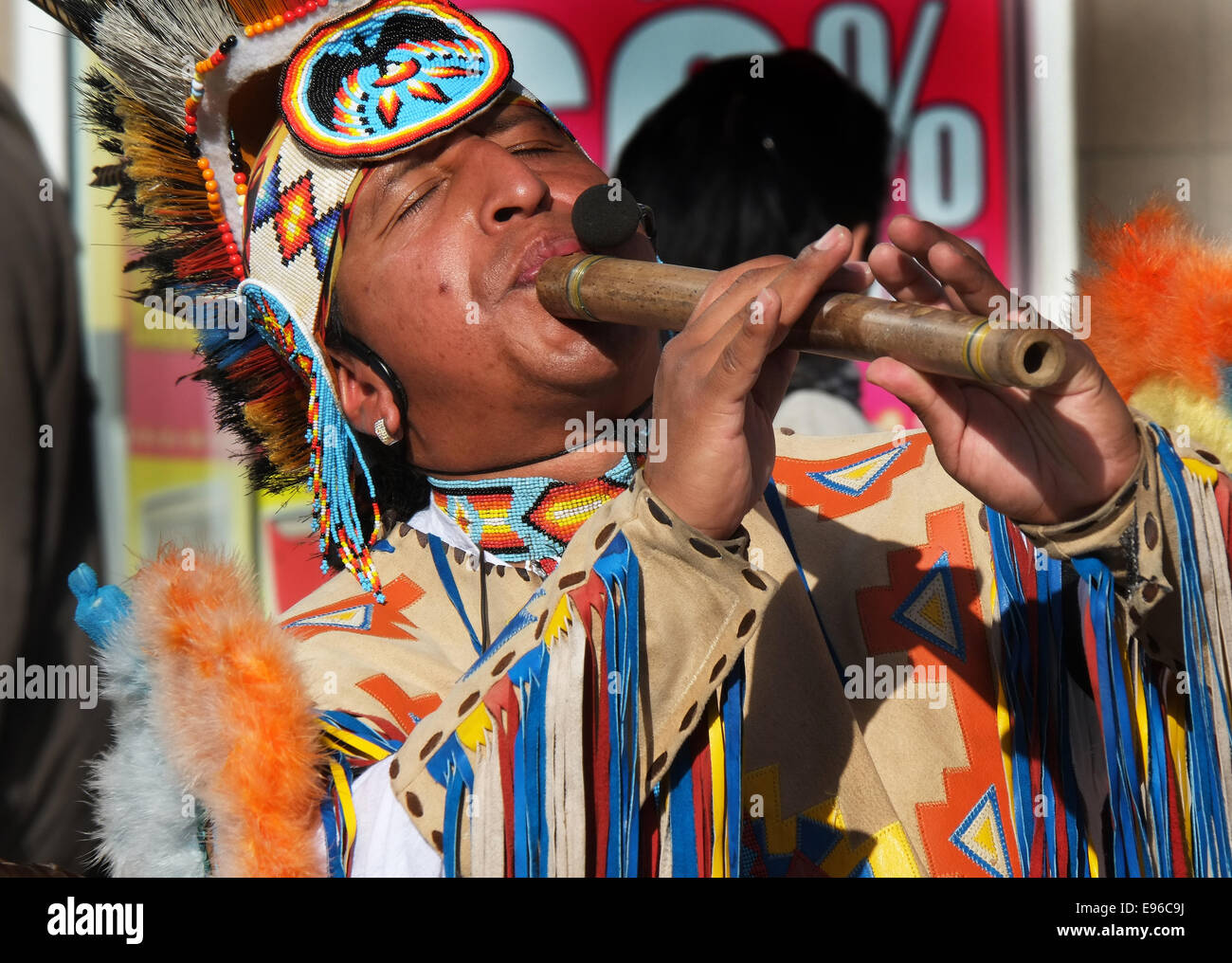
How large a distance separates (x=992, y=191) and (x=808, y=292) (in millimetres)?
3972

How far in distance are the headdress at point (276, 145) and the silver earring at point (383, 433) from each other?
0.23ft

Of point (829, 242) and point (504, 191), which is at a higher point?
point (504, 191)

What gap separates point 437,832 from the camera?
1.65 m

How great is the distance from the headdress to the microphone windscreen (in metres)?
0.36

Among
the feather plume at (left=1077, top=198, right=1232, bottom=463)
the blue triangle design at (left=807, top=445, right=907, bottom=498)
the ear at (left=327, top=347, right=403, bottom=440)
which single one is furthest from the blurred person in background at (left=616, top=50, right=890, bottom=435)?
the ear at (left=327, top=347, right=403, bottom=440)

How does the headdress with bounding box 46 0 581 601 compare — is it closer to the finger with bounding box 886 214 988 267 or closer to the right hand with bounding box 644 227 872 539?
the right hand with bounding box 644 227 872 539

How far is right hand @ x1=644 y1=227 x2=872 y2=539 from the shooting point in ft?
5.04

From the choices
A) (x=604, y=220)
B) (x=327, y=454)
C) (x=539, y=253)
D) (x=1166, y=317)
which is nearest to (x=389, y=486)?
(x=327, y=454)

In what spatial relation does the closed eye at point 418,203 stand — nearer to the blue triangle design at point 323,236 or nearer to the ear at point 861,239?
the blue triangle design at point 323,236

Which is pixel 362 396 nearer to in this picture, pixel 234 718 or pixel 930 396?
pixel 234 718

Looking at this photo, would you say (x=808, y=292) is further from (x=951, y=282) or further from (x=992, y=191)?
(x=992, y=191)

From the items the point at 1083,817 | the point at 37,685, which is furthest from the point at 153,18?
the point at 37,685

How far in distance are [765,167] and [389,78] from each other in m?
2.10

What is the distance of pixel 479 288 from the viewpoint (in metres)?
2.13
